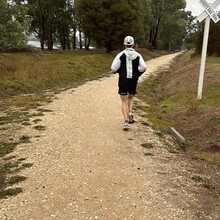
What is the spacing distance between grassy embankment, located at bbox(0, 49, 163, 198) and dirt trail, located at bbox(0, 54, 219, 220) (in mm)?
272

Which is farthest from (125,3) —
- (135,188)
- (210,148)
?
(135,188)

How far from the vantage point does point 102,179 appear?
17.3ft

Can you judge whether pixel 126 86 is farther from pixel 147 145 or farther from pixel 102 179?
pixel 102 179

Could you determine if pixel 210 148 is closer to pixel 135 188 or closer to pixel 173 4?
pixel 135 188

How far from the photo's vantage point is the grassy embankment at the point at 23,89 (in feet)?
19.1

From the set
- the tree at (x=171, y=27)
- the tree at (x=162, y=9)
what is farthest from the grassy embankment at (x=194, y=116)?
the tree at (x=171, y=27)

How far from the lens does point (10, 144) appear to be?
23.0 ft

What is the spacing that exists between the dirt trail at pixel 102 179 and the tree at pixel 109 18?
27.5 m

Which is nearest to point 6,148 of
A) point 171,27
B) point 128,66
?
point 128,66

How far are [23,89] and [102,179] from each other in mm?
11214

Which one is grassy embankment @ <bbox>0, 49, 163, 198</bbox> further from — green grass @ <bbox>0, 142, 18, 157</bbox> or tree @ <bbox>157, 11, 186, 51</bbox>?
tree @ <bbox>157, 11, 186, 51</bbox>

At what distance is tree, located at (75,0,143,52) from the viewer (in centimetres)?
3416

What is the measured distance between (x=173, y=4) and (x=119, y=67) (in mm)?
58343

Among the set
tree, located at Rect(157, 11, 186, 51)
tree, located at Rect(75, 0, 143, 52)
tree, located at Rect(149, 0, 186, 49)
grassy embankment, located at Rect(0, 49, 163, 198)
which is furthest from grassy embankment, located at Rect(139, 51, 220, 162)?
tree, located at Rect(157, 11, 186, 51)
